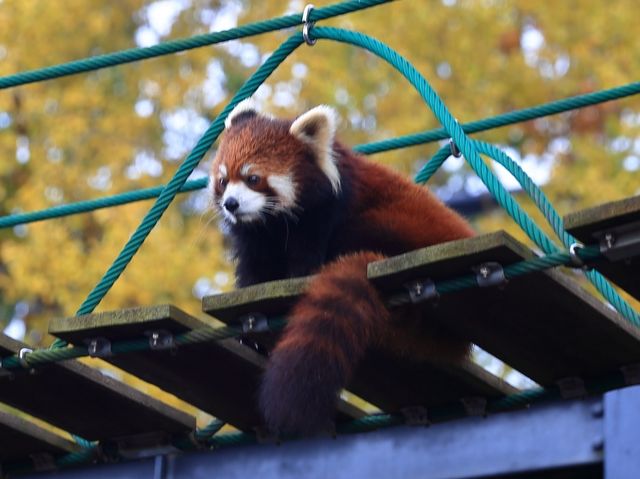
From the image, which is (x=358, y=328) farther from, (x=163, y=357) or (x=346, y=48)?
(x=346, y=48)

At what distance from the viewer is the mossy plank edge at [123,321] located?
3.20 m

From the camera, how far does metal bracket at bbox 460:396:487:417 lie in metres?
3.57

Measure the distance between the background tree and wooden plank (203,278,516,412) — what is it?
5125 millimetres

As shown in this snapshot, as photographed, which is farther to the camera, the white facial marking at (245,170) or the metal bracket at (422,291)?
the white facial marking at (245,170)

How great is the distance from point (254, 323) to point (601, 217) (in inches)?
38.9

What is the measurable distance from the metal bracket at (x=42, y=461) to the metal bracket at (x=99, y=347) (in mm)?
898

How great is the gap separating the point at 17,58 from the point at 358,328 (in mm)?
7050

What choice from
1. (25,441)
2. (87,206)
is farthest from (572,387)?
(87,206)

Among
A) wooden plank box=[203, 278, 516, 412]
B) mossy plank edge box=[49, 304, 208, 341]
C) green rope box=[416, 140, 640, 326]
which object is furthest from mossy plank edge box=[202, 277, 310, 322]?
green rope box=[416, 140, 640, 326]

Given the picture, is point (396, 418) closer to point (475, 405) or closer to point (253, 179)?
point (475, 405)

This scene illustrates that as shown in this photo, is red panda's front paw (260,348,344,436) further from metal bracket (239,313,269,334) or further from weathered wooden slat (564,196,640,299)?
weathered wooden slat (564,196,640,299)

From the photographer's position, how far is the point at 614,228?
110 inches

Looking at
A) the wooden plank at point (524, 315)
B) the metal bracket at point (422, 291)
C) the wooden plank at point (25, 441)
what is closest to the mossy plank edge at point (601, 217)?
the wooden plank at point (524, 315)

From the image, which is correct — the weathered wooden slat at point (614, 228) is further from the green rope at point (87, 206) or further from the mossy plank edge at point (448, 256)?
the green rope at point (87, 206)
